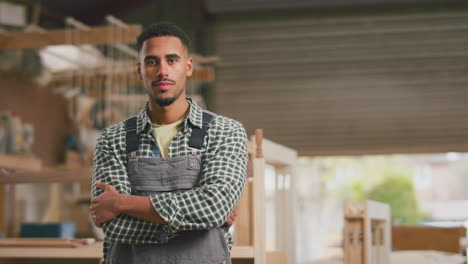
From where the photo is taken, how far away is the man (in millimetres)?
1641

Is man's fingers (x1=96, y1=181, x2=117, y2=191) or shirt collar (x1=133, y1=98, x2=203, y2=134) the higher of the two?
shirt collar (x1=133, y1=98, x2=203, y2=134)

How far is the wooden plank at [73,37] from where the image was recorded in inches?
212

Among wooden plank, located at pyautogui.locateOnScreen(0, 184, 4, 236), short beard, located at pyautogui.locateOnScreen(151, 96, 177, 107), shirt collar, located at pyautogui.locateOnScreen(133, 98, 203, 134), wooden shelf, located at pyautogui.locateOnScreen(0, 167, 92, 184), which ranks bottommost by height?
wooden plank, located at pyautogui.locateOnScreen(0, 184, 4, 236)

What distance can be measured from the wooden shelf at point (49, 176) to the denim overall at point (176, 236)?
1419 mm

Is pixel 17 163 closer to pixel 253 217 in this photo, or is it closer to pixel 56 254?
pixel 56 254

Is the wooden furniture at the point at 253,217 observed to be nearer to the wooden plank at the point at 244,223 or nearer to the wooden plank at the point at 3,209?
the wooden plank at the point at 244,223

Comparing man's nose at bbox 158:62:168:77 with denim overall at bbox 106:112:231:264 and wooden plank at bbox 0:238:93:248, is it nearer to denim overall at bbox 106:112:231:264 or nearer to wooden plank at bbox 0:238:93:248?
denim overall at bbox 106:112:231:264

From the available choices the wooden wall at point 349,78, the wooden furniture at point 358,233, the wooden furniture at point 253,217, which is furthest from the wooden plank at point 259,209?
the wooden wall at point 349,78

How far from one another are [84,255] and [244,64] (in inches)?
173

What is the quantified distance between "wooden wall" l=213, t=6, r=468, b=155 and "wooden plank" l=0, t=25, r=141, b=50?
6.31 feet

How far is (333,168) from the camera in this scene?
12.6 metres

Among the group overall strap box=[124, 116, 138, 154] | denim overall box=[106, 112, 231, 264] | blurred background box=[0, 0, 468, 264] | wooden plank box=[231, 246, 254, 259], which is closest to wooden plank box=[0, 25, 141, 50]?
blurred background box=[0, 0, 468, 264]

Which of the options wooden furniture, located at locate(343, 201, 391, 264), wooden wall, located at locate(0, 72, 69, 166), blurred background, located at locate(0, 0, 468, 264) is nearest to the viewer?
wooden furniture, located at locate(343, 201, 391, 264)

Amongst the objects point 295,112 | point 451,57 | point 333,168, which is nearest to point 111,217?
point 295,112
